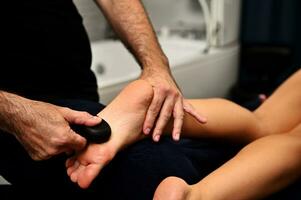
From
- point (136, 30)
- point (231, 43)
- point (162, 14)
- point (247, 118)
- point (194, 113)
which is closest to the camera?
point (194, 113)

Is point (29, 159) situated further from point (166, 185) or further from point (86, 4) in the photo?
point (86, 4)

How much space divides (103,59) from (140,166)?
1.90 meters

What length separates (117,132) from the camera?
0.82 m

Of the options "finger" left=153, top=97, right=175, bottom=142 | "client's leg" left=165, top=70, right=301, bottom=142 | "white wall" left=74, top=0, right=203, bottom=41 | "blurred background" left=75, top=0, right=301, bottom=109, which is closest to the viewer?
"finger" left=153, top=97, right=175, bottom=142

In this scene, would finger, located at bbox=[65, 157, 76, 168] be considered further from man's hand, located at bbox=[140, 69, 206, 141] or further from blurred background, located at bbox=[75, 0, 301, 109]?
blurred background, located at bbox=[75, 0, 301, 109]

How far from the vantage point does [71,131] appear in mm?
748

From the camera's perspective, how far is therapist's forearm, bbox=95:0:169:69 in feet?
3.72

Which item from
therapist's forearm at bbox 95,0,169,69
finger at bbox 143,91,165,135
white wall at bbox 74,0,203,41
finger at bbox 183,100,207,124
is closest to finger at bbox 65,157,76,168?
finger at bbox 143,91,165,135

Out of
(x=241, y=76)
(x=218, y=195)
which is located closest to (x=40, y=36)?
(x=218, y=195)

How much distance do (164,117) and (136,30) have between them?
371mm

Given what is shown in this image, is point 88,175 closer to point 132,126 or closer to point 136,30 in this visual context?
point 132,126

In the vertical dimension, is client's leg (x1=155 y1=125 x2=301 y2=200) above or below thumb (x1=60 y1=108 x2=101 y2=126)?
below

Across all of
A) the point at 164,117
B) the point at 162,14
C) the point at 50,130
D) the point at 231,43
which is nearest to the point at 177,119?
the point at 164,117

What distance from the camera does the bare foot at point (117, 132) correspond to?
2.49 ft
